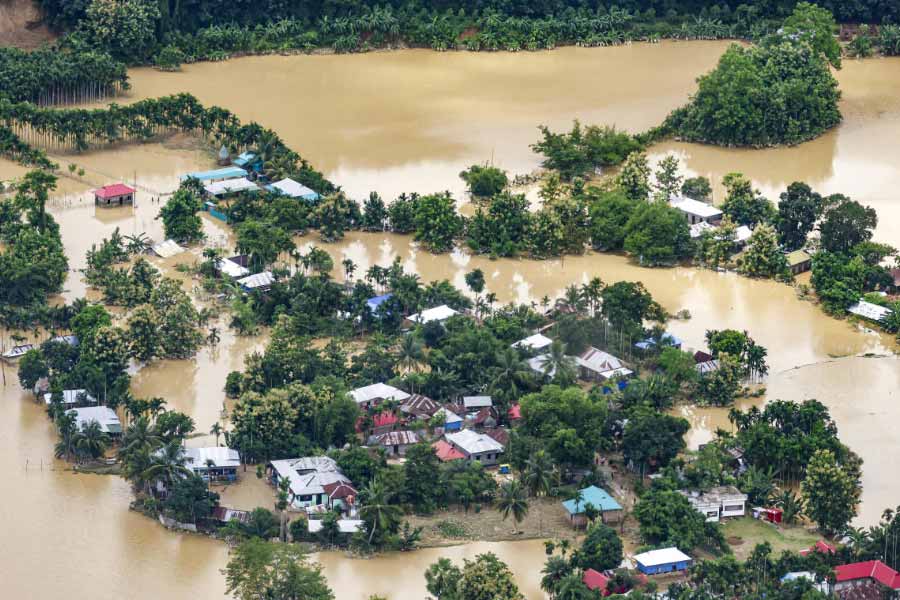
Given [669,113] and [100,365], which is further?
[669,113]

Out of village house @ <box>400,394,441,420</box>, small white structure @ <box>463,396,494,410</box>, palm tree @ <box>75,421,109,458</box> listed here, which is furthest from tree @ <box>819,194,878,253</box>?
palm tree @ <box>75,421,109,458</box>

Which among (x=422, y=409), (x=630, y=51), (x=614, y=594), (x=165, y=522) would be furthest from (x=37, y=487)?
(x=630, y=51)

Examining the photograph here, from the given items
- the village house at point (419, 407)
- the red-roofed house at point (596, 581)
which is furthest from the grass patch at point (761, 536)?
the village house at point (419, 407)

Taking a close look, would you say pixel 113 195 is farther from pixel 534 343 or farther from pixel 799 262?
pixel 799 262

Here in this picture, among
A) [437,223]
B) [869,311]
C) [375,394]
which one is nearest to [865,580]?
[375,394]

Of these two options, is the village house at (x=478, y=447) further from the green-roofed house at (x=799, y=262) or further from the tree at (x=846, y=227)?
the tree at (x=846, y=227)

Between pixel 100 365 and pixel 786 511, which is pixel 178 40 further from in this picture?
pixel 786 511

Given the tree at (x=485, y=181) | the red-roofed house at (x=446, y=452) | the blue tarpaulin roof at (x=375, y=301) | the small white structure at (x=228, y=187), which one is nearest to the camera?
the red-roofed house at (x=446, y=452)
